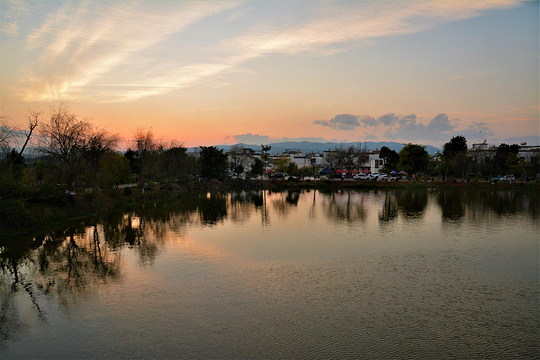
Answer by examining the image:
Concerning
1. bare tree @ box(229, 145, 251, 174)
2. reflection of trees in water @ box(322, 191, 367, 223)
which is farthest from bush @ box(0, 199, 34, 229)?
bare tree @ box(229, 145, 251, 174)

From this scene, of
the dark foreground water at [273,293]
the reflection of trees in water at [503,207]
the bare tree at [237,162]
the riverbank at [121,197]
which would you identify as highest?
the bare tree at [237,162]

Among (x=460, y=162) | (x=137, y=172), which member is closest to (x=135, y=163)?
(x=137, y=172)

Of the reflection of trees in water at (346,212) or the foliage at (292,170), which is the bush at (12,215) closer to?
the reflection of trees in water at (346,212)

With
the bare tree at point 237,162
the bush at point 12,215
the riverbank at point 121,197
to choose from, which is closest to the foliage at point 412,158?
the riverbank at point 121,197

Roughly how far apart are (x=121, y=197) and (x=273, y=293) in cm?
3954

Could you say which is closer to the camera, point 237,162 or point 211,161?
point 211,161

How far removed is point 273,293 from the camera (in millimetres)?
16562

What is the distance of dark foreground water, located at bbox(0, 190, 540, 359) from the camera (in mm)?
12188

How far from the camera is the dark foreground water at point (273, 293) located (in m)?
12.2

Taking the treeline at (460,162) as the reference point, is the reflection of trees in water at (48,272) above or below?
below

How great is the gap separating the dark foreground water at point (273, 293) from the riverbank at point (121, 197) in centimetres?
257

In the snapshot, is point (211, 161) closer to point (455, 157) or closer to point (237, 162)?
point (237, 162)

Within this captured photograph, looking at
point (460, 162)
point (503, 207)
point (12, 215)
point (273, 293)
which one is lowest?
point (273, 293)

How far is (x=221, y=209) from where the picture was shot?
4697 centimetres
